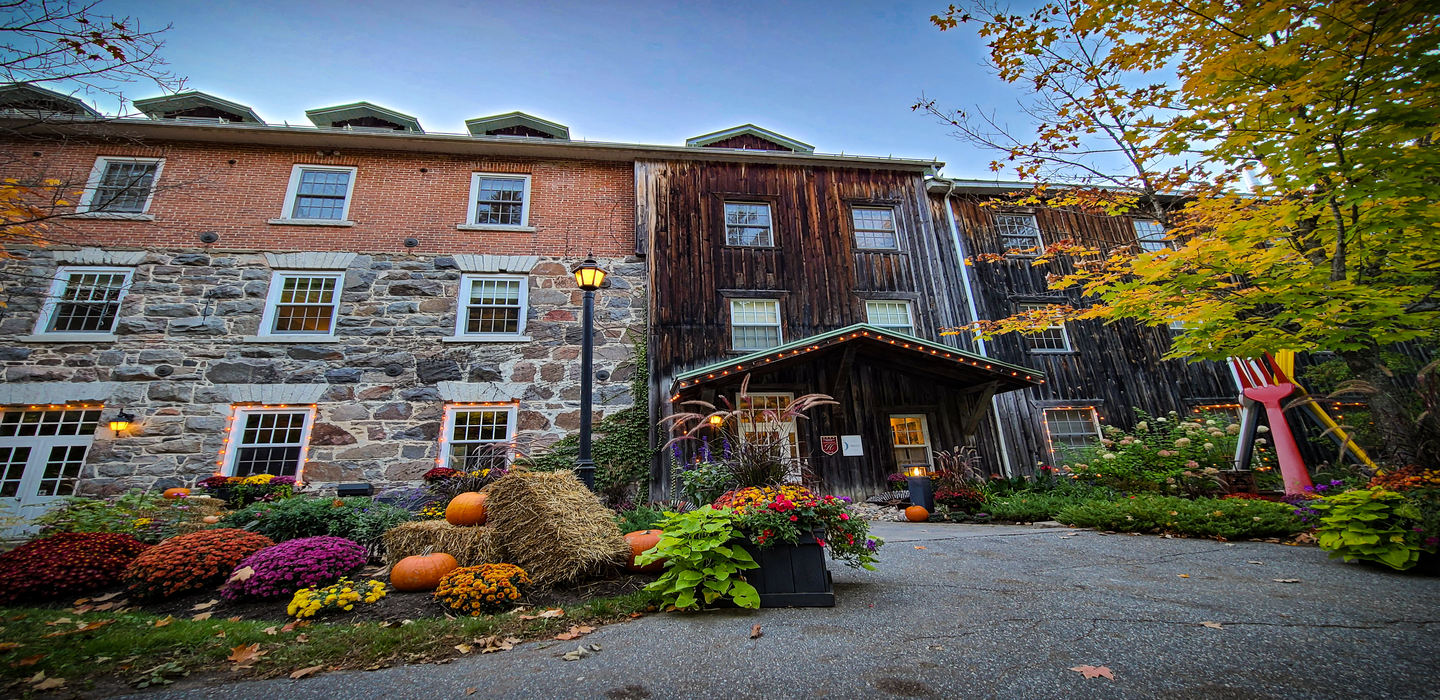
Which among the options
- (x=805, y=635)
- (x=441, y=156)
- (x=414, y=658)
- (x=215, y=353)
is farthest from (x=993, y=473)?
(x=215, y=353)

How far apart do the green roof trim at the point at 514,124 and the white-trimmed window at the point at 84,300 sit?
698cm

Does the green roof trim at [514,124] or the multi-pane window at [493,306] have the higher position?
the green roof trim at [514,124]

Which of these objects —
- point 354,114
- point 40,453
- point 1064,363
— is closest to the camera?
point 40,453

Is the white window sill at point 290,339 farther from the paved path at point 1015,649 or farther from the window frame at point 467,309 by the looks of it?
the paved path at point 1015,649

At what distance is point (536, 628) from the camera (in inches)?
133

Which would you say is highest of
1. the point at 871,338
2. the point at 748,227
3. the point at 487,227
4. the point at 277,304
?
the point at 748,227

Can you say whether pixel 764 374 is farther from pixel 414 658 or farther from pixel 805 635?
pixel 414 658

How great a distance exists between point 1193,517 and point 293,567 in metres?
9.03

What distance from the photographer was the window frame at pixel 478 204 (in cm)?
1094

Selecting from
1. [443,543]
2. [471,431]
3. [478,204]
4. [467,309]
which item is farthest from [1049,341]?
[478,204]

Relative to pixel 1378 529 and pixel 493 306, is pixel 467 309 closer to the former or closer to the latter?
pixel 493 306

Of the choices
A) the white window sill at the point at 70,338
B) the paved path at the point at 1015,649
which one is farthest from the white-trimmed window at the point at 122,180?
the paved path at the point at 1015,649

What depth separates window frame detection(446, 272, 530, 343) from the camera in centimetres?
1007

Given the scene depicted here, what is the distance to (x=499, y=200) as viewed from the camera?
11.3 metres
